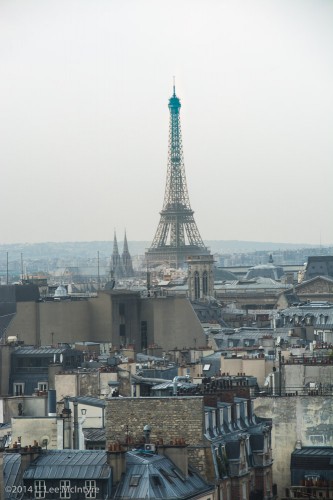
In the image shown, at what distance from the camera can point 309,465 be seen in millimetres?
38250

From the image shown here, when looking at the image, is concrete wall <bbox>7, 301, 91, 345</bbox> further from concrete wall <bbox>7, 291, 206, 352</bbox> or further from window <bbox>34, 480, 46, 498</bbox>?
window <bbox>34, 480, 46, 498</bbox>

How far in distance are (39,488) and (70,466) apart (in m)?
0.50

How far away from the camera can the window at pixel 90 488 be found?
3173 centimetres

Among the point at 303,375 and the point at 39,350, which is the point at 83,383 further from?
the point at 39,350

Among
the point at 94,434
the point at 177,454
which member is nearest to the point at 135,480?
the point at 177,454

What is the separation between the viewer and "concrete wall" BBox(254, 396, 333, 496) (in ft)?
132

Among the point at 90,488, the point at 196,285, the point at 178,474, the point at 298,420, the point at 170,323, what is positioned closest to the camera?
the point at 90,488

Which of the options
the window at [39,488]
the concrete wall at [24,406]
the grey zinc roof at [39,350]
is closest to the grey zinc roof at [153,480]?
the window at [39,488]

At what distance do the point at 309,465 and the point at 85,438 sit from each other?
400 centimetres

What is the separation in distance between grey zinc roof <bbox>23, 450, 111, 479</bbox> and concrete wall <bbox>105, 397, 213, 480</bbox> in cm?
131

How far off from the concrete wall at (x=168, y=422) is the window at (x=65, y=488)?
7.28 feet

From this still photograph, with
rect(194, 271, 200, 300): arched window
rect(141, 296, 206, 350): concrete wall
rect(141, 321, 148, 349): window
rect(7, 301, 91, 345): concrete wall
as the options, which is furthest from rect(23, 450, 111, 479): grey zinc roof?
rect(194, 271, 200, 300): arched window

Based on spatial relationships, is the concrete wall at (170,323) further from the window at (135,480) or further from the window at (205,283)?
the window at (205,283)

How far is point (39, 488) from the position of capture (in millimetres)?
32094
